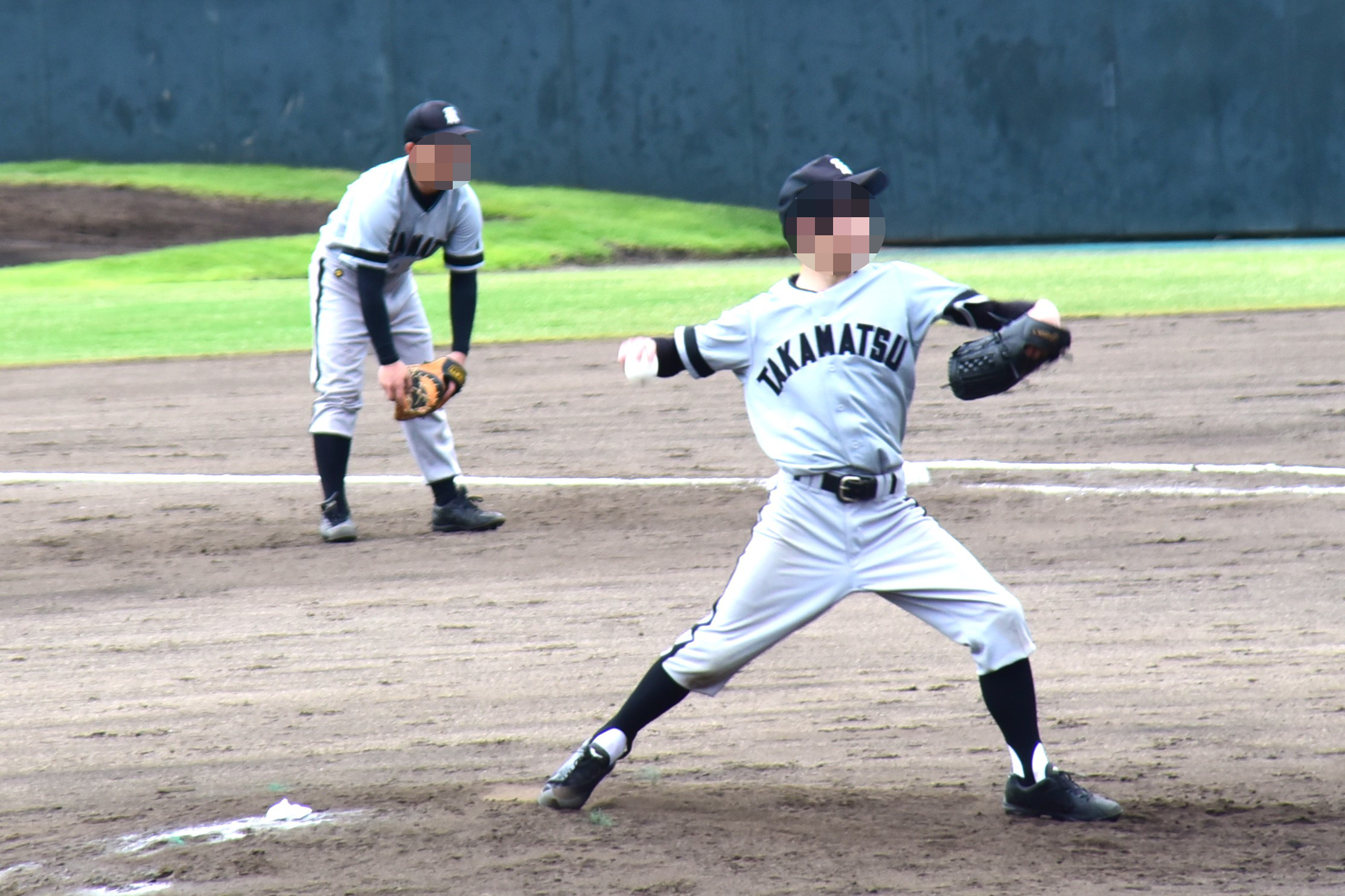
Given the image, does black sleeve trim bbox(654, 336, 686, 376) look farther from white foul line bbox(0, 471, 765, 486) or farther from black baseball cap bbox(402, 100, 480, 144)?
white foul line bbox(0, 471, 765, 486)

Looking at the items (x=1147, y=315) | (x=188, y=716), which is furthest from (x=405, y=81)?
(x=188, y=716)

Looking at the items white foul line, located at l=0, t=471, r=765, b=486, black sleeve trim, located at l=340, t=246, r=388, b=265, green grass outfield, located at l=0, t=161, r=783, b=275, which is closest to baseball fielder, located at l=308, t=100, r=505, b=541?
black sleeve trim, located at l=340, t=246, r=388, b=265

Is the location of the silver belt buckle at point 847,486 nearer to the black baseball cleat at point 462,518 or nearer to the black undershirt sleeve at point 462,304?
the black undershirt sleeve at point 462,304

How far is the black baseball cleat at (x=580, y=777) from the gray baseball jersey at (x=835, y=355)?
2.69ft

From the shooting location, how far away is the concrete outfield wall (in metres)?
23.3

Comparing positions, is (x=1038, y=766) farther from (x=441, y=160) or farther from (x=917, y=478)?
(x=917, y=478)

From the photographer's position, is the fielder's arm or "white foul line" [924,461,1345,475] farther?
"white foul line" [924,461,1345,475]

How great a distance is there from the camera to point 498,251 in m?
21.9

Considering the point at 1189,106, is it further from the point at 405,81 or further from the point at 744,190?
the point at 405,81

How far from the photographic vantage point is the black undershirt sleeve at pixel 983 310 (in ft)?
11.4

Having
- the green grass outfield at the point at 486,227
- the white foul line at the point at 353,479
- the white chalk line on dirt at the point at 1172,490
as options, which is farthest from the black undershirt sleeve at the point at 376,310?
the green grass outfield at the point at 486,227

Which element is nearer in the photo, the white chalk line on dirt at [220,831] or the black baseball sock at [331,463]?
the white chalk line on dirt at [220,831]

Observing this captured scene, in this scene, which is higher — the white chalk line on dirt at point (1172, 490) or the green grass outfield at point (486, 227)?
the green grass outfield at point (486, 227)

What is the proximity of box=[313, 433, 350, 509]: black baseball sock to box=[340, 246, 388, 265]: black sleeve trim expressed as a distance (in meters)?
0.88
